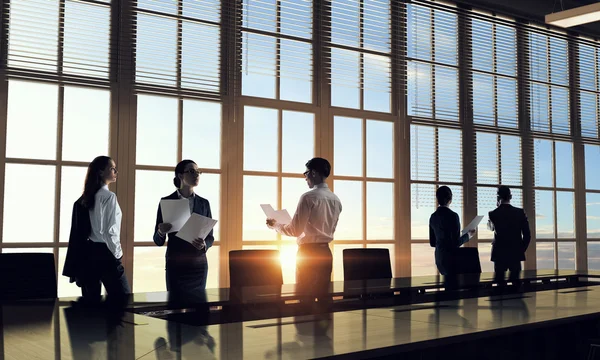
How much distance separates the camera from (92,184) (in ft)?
14.9

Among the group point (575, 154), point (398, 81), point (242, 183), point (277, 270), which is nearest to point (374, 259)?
point (277, 270)

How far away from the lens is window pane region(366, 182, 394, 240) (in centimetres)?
696

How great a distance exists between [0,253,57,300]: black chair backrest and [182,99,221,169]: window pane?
218 cm

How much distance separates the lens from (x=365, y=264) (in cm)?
523

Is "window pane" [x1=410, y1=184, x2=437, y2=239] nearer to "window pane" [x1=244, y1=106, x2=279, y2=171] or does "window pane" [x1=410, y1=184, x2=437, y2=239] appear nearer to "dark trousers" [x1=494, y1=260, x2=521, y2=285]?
"dark trousers" [x1=494, y1=260, x2=521, y2=285]

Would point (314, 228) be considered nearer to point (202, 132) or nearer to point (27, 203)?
point (202, 132)

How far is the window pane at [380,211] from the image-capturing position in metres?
6.96

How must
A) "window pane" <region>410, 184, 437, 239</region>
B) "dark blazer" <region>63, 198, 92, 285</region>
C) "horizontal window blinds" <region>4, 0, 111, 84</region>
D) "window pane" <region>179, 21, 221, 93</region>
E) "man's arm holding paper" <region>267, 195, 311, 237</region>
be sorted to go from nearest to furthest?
"dark blazer" <region>63, 198, 92, 285</region>, "man's arm holding paper" <region>267, 195, 311, 237</region>, "horizontal window blinds" <region>4, 0, 111, 84</region>, "window pane" <region>179, 21, 221, 93</region>, "window pane" <region>410, 184, 437, 239</region>

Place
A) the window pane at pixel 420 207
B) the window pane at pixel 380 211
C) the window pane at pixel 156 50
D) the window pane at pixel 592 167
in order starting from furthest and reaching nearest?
the window pane at pixel 592 167
the window pane at pixel 420 207
the window pane at pixel 380 211
the window pane at pixel 156 50

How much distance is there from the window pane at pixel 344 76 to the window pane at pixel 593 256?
14.4 feet

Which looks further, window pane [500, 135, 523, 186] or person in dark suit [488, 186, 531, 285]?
window pane [500, 135, 523, 186]

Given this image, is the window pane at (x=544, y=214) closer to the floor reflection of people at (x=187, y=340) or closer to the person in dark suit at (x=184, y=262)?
the person in dark suit at (x=184, y=262)

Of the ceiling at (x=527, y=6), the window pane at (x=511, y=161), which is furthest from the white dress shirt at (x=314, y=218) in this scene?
the ceiling at (x=527, y=6)

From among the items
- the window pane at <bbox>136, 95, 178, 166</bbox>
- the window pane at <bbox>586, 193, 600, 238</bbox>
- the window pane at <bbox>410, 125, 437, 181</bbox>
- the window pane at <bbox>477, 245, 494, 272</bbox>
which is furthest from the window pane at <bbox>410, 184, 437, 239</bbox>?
the window pane at <bbox>586, 193, 600, 238</bbox>
